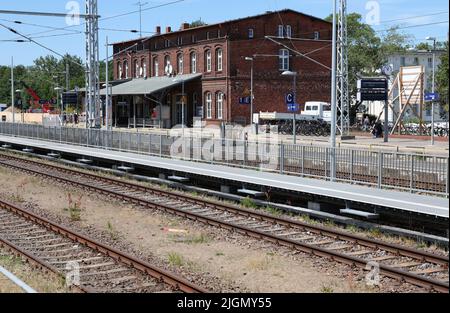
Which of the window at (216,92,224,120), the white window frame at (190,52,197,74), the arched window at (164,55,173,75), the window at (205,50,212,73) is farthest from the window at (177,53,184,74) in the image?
the window at (216,92,224,120)

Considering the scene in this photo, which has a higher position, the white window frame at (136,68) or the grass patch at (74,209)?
the white window frame at (136,68)

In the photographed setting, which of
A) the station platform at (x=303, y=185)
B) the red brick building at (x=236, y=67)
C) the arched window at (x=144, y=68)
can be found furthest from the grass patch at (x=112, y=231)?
the arched window at (x=144, y=68)

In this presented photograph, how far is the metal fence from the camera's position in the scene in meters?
16.0

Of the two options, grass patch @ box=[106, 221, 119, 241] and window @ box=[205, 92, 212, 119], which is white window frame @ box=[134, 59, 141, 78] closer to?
window @ box=[205, 92, 212, 119]

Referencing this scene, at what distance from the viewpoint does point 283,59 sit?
2430 inches

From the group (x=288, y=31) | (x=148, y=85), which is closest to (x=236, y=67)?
(x=288, y=31)

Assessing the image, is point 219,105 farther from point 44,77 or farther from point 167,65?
point 44,77

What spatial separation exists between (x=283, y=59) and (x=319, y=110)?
7.13 meters

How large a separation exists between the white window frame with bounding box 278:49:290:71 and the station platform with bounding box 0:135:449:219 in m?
35.6

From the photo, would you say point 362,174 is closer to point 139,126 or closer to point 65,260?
point 65,260

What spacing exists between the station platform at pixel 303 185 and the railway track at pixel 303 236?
1.23 metres

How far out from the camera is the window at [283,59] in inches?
2421

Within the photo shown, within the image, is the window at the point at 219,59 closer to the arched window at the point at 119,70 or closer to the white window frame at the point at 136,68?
the white window frame at the point at 136,68
